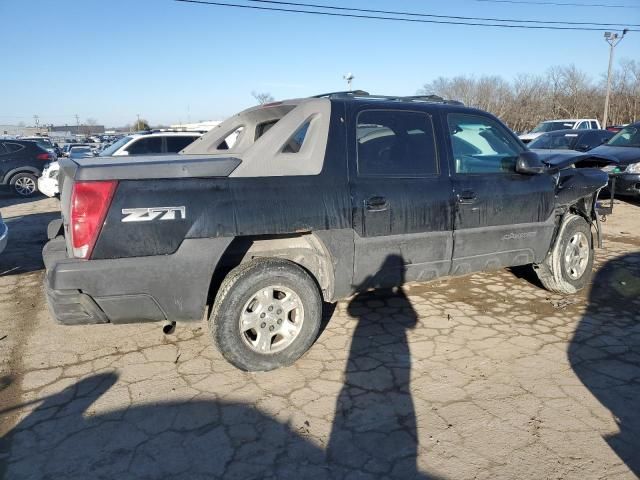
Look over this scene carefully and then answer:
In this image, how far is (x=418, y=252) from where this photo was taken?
12.4ft

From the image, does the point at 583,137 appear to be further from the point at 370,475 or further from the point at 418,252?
the point at 370,475

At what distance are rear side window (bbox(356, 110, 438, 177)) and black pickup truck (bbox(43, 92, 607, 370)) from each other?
1cm

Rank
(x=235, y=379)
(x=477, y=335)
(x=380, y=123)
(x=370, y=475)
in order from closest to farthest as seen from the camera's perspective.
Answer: (x=370, y=475) → (x=235, y=379) → (x=380, y=123) → (x=477, y=335)

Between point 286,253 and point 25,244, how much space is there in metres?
5.92

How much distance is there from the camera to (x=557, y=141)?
41.8ft

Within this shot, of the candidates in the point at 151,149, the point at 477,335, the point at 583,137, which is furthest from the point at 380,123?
the point at 583,137

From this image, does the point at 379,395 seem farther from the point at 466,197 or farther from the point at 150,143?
the point at 150,143

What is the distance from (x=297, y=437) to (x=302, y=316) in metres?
0.96

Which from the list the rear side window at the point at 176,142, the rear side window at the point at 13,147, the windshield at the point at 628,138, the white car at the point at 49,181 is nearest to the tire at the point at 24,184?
the rear side window at the point at 13,147

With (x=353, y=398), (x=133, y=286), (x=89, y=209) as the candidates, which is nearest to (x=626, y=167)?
(x=353, y=398)

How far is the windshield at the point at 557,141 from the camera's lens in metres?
12.6

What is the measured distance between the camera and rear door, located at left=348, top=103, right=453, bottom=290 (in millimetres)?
3504

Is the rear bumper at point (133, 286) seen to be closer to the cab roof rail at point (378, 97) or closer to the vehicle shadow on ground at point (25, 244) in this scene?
the cab roof rail at point (378, 97)

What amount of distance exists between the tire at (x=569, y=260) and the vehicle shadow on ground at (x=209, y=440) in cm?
247
